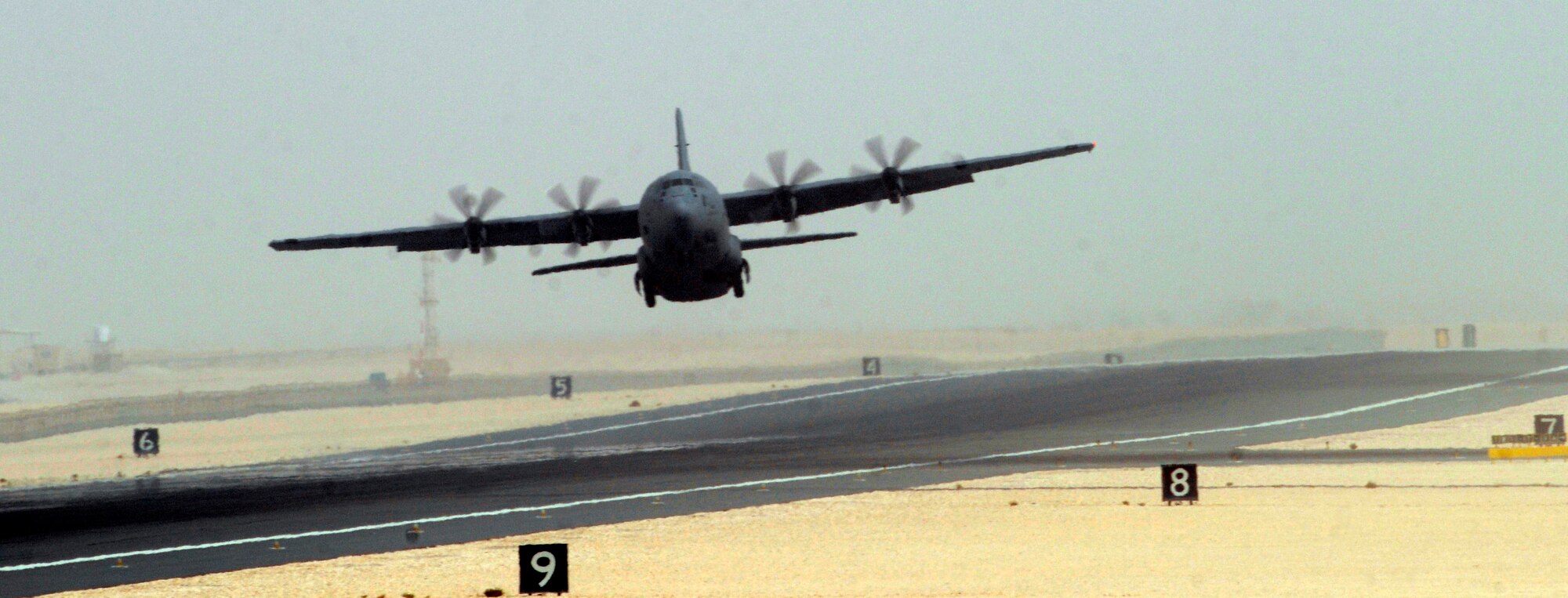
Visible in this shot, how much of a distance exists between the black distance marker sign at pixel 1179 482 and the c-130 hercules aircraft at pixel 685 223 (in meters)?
16.3

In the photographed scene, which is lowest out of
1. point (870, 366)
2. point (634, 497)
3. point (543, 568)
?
point (634, 497)

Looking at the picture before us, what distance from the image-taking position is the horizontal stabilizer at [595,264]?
4503 centimetres

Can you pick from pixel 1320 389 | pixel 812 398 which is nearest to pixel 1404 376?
pixel 1320 389

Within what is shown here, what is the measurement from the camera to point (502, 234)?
49.8m

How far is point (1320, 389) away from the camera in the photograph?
205 feet

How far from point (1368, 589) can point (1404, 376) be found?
53958 mm

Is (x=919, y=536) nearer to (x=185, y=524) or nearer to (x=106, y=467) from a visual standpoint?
(x=185, y=524)

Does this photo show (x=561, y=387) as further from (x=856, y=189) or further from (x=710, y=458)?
(x=710, y=458)

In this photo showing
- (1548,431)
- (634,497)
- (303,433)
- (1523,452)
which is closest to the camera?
(634,497)

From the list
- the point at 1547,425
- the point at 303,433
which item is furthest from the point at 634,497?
the point at 303,433

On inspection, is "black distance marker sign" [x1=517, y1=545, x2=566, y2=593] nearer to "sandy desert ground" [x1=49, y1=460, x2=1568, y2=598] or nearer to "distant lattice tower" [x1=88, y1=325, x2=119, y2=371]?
"sandy desert ground" [x1=49, y1=460, x2=1568, y2=598]

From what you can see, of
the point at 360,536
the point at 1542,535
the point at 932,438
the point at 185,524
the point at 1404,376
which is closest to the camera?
the point at 1542,535

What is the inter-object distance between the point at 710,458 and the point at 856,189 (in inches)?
427

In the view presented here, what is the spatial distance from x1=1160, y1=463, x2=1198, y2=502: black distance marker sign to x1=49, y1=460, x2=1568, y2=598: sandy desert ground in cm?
26
